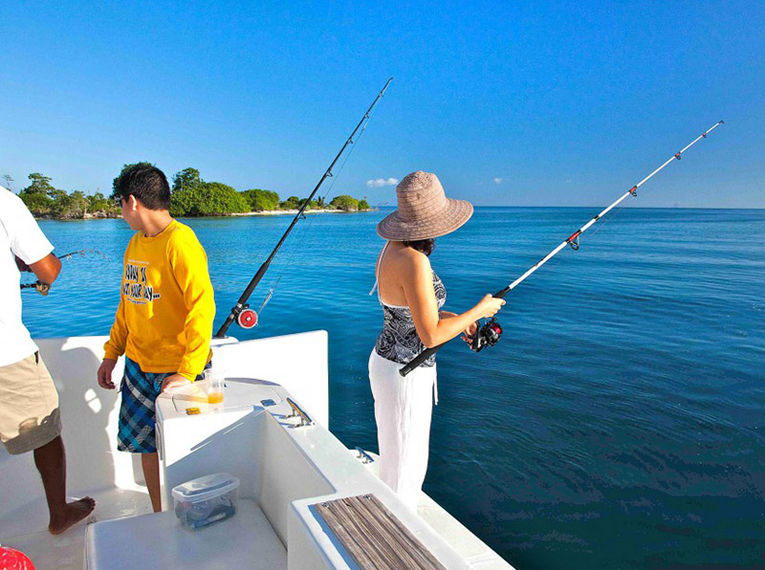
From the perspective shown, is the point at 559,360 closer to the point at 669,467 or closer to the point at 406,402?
the point at 669,467

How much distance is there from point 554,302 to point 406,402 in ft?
28.9

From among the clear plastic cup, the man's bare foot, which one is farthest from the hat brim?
the man's bare foot

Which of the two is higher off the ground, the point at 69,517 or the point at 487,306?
the point at 487,306

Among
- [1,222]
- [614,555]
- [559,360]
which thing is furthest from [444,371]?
[1,222]

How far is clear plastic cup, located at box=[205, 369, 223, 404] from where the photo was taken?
1594 millimetres

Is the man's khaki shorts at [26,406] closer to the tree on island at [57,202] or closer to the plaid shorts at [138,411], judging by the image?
the plaid shorts at [138,411]

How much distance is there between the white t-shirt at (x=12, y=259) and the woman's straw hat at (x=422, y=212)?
1083mm

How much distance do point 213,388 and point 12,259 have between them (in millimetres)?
728

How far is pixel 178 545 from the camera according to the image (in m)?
1.34

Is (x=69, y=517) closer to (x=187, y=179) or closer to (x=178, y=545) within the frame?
(x=178, y=545)

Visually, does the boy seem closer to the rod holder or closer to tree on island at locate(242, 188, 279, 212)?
the rod holder

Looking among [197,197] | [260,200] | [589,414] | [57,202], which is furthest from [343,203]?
[589,414]

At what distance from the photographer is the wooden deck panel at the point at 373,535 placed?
87 cm

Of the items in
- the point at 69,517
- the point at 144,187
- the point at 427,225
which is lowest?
the point at 69,517
